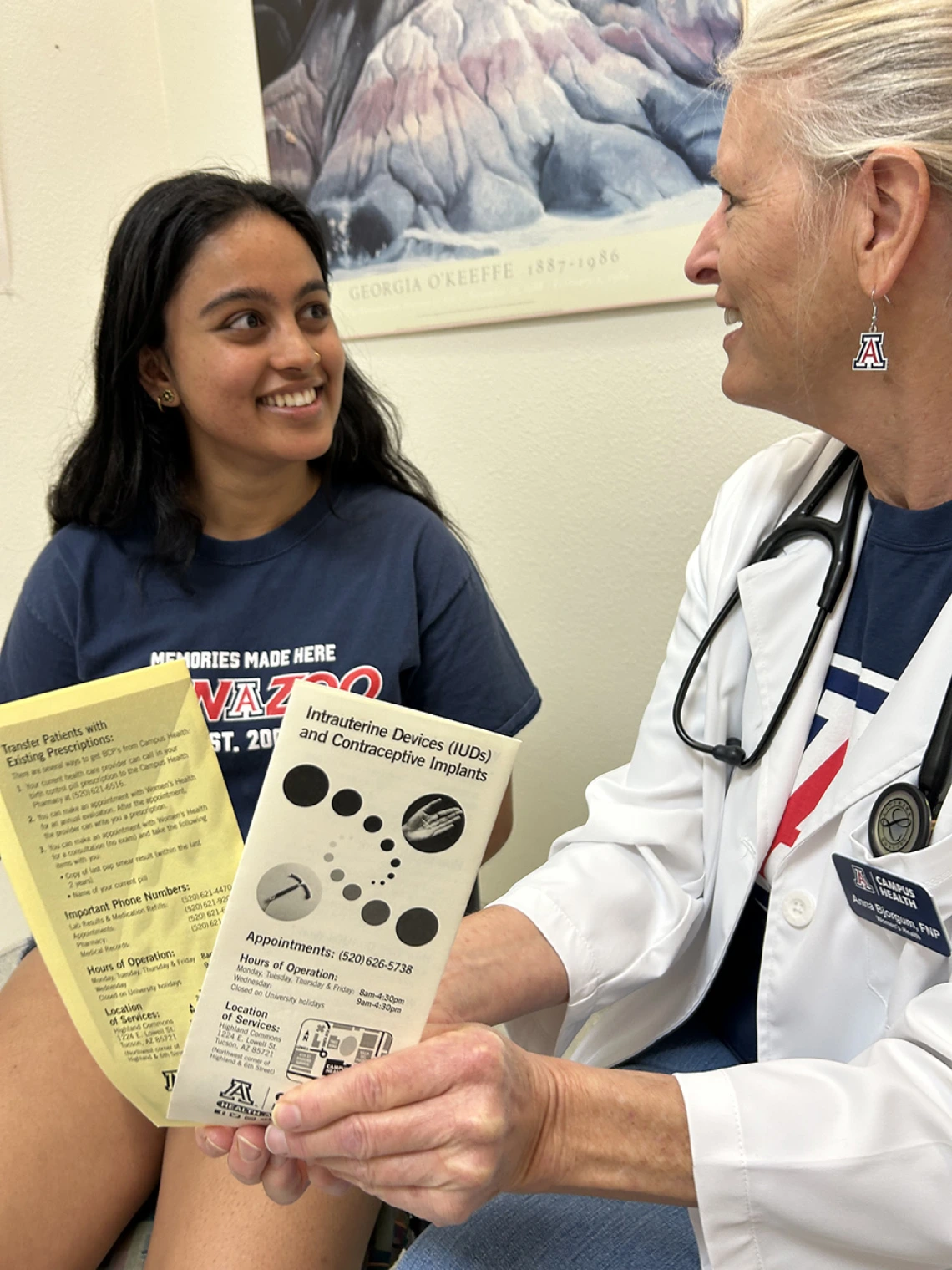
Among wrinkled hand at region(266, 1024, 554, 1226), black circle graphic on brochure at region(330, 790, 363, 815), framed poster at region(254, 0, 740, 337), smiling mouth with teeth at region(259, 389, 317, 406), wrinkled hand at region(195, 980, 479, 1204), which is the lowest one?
wrinkled hand at region(195, 980, 479, 1204)

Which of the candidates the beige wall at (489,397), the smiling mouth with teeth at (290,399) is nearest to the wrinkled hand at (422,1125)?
the smiling mouth with teeth at (290,399)

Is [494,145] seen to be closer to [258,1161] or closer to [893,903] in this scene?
[893,903]

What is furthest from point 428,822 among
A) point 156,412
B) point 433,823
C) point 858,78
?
point 156,412

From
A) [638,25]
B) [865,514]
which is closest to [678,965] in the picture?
[865,514]

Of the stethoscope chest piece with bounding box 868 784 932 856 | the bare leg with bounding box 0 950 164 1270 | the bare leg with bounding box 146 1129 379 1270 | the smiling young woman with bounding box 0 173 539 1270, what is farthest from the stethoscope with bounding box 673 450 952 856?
the bare leg with bounding box 0 950 164 1270

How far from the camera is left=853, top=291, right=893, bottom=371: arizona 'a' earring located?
2.74 ft

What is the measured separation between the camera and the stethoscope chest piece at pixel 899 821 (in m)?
0.75

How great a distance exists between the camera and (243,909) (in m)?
0.60

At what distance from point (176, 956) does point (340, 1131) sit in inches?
6.1

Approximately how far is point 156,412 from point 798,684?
943 millimetres

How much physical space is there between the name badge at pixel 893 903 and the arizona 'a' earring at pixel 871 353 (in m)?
0.41

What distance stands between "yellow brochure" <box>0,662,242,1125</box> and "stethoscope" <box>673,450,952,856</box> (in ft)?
1.62

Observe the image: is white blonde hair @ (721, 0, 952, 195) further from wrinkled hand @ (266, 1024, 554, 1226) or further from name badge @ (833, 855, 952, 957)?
wrinkled hand @ (266, 1024, 554, 1226)

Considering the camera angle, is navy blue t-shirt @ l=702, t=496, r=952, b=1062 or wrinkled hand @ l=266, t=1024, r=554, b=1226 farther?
navy blue t-shirt @ l=702, t=496, r=952, b=1062
